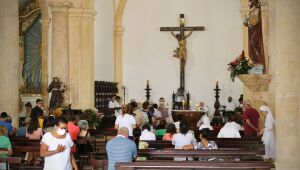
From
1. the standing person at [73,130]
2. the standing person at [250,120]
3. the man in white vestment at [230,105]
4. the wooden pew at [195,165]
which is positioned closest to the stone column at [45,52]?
the man in white vestment at [230,105]

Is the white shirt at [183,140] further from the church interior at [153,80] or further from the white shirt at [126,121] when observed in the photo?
the white shirt at [126,121]

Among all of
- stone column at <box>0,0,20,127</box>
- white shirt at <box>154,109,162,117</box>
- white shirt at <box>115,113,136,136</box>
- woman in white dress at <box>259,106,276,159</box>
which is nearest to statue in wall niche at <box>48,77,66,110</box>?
white shirt at <box>154,109,162,117</box>

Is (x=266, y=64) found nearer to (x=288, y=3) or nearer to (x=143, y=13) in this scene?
(x=288, y=3)

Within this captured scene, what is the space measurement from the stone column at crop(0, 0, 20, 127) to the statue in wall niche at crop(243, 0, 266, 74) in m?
5.62

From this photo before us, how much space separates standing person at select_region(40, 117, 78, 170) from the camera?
9883 mm

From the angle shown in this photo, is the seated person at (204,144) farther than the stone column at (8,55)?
No

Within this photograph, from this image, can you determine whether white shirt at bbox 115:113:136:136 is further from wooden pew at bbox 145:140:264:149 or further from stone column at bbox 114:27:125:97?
stone column at bbox 114:27:125:97

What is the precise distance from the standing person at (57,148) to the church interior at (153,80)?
29mm

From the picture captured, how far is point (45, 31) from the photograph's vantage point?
26.8 m

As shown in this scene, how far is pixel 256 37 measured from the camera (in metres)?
16.9

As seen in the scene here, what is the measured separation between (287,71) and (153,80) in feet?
58.8

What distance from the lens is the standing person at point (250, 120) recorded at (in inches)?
641

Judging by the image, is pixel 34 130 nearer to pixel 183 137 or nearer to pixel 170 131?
pixel 170 131

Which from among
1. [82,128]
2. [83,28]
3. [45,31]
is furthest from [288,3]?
[45,31]
